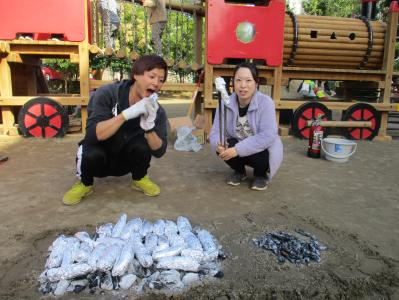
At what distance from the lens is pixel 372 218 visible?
257 centimetres

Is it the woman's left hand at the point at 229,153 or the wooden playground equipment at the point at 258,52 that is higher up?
the wooden playground equipment at the point at 258,52

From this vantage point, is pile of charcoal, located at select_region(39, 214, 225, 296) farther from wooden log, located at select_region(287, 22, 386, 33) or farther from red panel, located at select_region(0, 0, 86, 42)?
wooden log, located at select_region(287, 22, 386, 33)

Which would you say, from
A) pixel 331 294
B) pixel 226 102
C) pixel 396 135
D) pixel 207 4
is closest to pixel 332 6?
pixel 396 135

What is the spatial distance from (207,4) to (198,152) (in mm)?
2018

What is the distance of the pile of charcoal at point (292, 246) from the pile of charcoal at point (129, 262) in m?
0.30

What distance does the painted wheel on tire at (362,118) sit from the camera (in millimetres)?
5543

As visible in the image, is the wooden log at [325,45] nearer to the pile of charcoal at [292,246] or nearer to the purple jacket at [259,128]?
the purple jacket at [259,128]

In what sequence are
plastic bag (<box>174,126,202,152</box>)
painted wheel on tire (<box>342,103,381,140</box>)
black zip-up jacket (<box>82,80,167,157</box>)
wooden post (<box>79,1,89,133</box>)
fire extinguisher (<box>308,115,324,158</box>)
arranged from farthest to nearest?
1. painted wheel on tire (<box>342,103,381,140</box>)
2. wooden post (<box>79,1,89,133</box>)
3. plastic bag (<box>174,126,202,152</box>)
4. fire extinguisher (<box>308,115,324,158</box>)
5. black zip-up jacket (<box>82,80,167,157</box>)

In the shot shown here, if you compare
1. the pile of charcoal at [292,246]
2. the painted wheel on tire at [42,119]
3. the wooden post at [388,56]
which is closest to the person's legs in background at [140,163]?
the pile of charcoal at [292,246]

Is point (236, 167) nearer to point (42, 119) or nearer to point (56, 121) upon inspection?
point (56, 121)

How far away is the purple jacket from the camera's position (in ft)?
9.66

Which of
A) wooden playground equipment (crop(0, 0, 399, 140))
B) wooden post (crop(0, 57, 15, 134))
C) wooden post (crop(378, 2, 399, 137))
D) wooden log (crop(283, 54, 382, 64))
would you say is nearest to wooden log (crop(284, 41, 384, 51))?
wooden playground equipment (crop(0, 0, 399, 140))

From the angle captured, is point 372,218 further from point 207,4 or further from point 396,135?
point 396,135

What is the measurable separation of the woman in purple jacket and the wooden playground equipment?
2034mm
